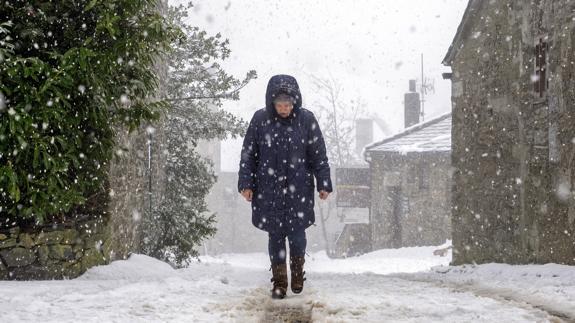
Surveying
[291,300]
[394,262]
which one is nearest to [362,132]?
[394,262]

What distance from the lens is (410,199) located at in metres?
24.2

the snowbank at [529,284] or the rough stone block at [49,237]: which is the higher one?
the rough stone block at [49,237]

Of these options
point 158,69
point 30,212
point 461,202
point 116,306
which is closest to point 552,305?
point 116,306

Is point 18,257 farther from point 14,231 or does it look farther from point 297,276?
point 297,276

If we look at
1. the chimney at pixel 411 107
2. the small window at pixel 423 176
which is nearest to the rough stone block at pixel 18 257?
the small window at pixel 423 176

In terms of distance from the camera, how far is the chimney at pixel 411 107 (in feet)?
99.5

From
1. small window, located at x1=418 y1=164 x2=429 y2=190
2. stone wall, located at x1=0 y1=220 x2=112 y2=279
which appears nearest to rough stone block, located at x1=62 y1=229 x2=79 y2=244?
stone wall, located at x1=0 y1=220 x2=112 y2=279

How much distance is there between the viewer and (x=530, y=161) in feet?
25.1

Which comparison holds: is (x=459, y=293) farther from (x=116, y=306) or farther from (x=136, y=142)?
(x=136, y=142)

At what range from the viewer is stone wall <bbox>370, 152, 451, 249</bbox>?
75.2 feet

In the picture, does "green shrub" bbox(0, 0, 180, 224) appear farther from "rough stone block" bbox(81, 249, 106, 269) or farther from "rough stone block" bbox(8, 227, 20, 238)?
"rough stone block" bbox(81, 249, 106, 269)

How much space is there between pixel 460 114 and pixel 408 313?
668 centimetres

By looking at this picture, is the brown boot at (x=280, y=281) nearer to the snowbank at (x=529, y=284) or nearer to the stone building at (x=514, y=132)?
the snowbank at (x=529, y=284)

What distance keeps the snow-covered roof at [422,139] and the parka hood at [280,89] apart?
18.6 meters
